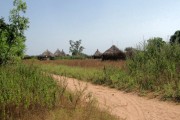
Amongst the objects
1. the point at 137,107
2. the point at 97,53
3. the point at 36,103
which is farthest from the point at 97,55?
the point at 36,103

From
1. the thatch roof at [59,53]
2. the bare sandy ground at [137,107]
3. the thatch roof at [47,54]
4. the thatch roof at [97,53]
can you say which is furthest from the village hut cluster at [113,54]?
the thatch roof at [59,53]

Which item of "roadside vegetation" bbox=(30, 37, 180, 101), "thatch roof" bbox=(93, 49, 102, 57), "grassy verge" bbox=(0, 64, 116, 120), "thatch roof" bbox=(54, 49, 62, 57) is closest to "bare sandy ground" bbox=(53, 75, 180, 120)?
"roadside vegetation" bbox=(30, 37, 180, 101)

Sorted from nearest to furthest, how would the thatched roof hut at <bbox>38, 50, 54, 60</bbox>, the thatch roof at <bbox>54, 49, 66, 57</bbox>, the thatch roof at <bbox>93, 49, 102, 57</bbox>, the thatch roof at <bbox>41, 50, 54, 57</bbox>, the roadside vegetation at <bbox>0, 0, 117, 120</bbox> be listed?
the roadside vegetation at <bbox>0, 0, 117, 120</bbox> < the thatch roof at <bbox>93, 49, 102, 57</bbox> < the thatched roof hut at <bbox>38, 50, 54, 60</bbox> < the thatch roof at <bbox>41, 50, 54, 57</bbox> < the thatch roof at <bbox>54, 49, 66, 57</bbox>

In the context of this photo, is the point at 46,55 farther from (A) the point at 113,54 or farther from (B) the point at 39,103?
(B) the point at 39,103

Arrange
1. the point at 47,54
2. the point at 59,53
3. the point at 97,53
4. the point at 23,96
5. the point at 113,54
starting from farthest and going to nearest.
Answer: the point at 59,53, the point at 47,54, the point at 97,53, the point at 113,54, the point at 23,96

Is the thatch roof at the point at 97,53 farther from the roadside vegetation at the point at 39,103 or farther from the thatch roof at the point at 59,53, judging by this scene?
the roadside vegetation at the point at 39,103

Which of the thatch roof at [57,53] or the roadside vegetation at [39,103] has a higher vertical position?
the thatch roof at [57,53]

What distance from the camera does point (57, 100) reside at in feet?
22.0

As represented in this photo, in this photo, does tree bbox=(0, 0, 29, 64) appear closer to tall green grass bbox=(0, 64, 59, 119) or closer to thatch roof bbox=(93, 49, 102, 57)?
tall green grass bbox=(0, 64, 59, 119)

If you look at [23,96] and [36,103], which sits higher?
[23,96]

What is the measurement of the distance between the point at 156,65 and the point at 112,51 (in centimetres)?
2181

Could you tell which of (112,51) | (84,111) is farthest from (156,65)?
(112,51)

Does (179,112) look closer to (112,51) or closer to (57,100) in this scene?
(57,100)

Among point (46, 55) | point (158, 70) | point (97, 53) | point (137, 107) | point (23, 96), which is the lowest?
point (137, 107)
